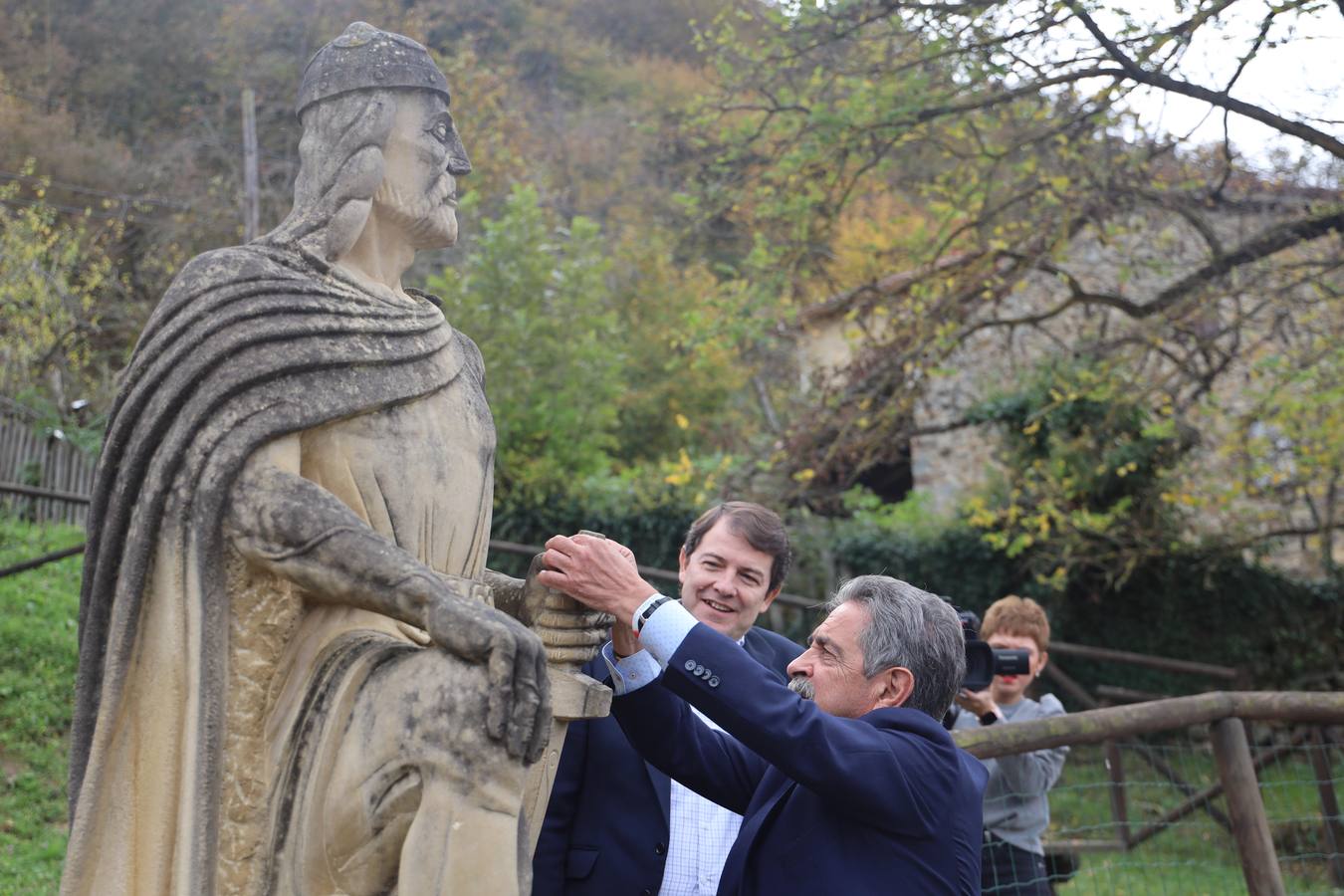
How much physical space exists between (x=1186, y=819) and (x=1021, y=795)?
4.97 meters

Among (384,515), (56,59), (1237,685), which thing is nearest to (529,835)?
(384,515)

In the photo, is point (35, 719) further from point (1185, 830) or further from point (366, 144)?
point (1185, 830)

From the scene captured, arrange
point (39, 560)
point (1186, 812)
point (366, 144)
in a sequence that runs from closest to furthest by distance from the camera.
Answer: point (366, 144), point (39, 560), point (1186, 812)

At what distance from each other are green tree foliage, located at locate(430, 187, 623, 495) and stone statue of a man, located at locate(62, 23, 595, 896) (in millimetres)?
10256

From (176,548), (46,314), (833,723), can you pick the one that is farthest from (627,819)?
(46,314)

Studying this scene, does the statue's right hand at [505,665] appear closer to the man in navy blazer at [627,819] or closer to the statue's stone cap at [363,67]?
the man in navy blazer at [627,819]

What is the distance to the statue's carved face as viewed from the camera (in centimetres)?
247

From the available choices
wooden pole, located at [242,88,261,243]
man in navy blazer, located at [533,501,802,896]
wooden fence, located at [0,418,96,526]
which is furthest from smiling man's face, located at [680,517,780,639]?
wooden fence, located at [0,418,96,526]

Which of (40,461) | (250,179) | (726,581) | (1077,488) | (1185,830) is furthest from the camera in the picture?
(250,179)

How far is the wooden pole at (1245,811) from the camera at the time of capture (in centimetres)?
427

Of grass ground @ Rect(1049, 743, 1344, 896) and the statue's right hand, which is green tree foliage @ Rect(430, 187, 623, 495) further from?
the statue's right hand

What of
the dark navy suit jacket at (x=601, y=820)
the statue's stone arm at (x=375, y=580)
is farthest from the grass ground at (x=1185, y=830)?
the statue's stone arm at (x=375, y=580)

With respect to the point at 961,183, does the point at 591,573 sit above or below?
below

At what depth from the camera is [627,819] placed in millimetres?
2840
